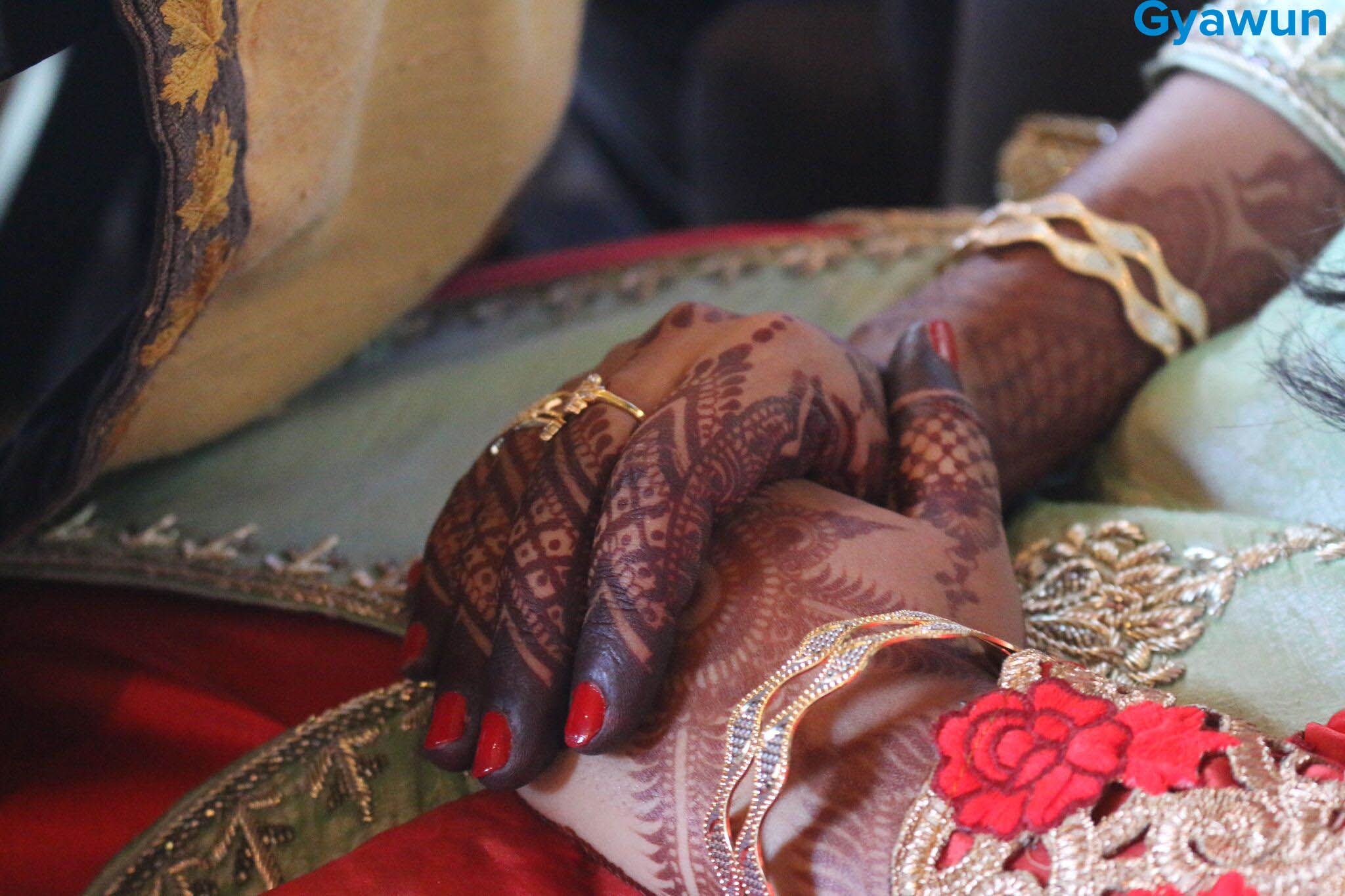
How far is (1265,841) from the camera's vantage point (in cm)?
36

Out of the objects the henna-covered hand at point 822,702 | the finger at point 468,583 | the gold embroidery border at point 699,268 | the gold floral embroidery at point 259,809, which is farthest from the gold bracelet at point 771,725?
the gold embroidery border at point 699,268

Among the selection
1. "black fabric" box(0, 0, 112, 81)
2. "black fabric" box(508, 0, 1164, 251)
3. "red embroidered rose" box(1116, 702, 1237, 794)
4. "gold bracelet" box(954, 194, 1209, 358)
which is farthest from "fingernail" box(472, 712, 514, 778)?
"black fabric" box(508, 0, 1164, 251)

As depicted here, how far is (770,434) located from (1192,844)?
239 mm

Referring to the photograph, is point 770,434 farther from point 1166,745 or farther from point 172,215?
point 172,215

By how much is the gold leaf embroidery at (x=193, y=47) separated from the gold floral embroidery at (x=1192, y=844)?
461 millimetres

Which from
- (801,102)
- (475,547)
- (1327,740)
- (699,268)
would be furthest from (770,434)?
(801,102)

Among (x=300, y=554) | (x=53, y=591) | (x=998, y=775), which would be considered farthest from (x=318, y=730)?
(x=998, y=775)

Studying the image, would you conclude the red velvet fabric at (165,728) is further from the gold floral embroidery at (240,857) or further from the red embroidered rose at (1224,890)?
the red embroidered rose at (1224,890)

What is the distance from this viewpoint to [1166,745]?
39 centimetres

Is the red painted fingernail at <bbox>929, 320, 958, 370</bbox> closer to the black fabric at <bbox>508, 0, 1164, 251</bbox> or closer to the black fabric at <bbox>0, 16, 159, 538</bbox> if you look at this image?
the black fabric at <bbox>0, 16, 159, 538</bbox>

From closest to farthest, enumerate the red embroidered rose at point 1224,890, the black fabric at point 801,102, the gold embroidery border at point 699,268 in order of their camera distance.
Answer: the red embroidered rose at point 1224,890 < the gold embroidery border at point 699,268 < the black fabric at point 801,102

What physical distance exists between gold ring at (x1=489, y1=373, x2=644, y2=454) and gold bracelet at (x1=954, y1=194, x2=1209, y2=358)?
0.37 metres

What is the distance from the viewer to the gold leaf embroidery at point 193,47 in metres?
0.46

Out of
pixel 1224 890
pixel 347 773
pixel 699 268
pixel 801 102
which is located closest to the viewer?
pixel 1224 890
